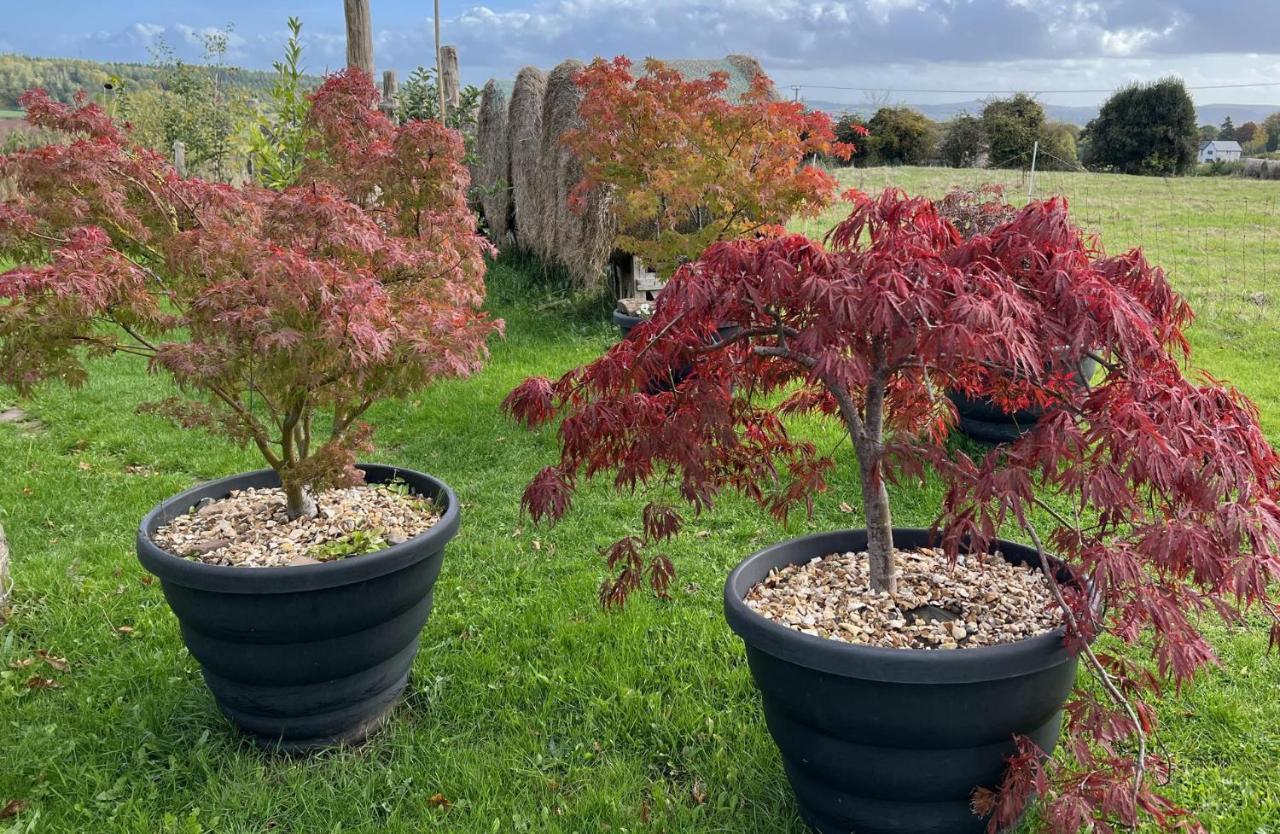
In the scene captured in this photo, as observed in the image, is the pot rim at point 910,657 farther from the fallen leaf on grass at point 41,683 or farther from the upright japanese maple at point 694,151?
the upright japanese maple at point 694,151

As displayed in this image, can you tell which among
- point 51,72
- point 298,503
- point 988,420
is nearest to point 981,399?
point 988,420

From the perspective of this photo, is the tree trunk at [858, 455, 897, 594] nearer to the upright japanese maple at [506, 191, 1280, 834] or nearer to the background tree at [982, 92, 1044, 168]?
the upright japanese maple at [506, 191, 1280, 834]

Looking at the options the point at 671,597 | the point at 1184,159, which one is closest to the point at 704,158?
the point at 671,597

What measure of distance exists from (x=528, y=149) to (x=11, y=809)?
8.87 metres

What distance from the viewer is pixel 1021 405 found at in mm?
2391

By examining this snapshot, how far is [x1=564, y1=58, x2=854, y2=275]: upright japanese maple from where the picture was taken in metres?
6.02

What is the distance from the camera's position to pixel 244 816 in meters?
2.44

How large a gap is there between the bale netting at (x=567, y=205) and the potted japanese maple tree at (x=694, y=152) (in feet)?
5.87

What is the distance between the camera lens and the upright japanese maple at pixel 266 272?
2463 millimetres

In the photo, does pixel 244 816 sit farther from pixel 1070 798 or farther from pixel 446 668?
pixel 1070 798

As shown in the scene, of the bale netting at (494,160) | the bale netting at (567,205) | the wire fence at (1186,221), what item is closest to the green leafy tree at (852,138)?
the wire fence at (1186,221)

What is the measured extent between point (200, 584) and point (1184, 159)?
2357 centimetres

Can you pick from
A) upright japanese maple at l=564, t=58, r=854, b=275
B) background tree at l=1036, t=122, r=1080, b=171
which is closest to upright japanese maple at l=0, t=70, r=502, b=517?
upright japanese maple at l=564, t=58, r=854, b=275

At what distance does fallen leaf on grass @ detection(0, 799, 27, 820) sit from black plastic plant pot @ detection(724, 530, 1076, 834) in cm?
199
